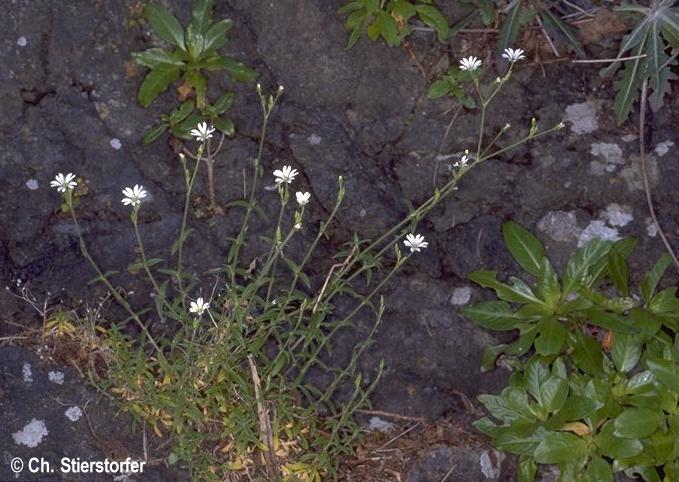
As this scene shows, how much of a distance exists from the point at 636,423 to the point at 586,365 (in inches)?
9.0

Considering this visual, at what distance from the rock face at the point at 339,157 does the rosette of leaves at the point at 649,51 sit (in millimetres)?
108

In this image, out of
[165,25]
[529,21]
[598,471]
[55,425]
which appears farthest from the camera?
[529,21]

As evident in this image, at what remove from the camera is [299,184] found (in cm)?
317

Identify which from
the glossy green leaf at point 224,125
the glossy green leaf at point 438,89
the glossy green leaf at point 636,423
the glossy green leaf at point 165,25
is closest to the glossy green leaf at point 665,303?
the glossy green leaf at point 636,423

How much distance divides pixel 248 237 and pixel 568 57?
1329 millimetres

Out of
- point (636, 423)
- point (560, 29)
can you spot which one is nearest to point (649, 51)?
point (560, 29)

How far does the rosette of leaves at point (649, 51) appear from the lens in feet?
10.4

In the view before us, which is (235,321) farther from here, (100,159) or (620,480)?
(620,480)

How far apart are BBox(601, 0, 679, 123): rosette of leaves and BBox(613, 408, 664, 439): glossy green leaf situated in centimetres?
104

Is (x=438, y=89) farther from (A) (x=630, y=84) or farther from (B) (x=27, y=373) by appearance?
(B) (x=27, y=373)

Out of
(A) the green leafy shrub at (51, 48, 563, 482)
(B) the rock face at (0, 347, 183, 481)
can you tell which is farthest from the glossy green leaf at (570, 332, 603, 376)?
(B) the rock face at (0, 347, 183, 481)

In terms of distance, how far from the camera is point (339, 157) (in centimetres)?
319

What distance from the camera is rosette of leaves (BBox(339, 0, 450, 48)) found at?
319 cm

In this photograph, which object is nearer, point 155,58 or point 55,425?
point 55,425
